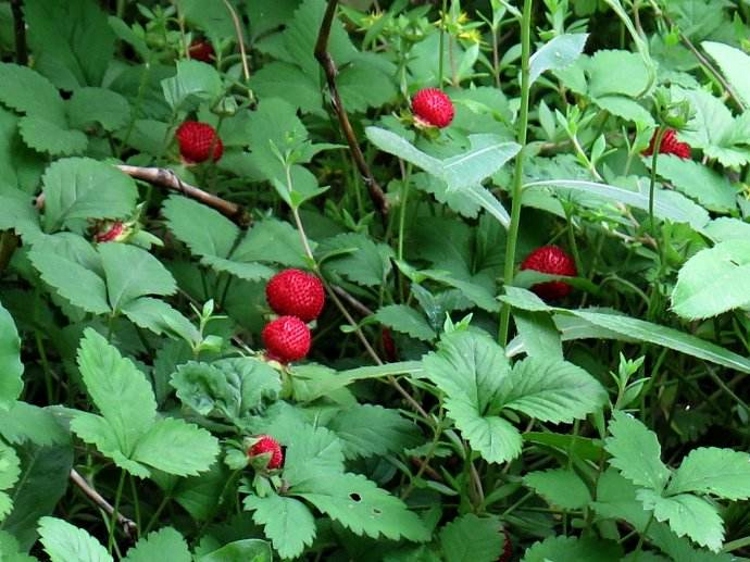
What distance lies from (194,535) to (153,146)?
500 millimetres

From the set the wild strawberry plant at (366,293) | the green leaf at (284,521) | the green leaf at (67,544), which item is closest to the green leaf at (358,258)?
the wild strawberry plant at (366,293)

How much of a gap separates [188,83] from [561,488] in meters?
0.60

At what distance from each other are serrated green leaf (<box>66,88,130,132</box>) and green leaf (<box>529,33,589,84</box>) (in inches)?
19.0

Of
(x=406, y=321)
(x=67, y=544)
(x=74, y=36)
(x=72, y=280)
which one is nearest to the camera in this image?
(x=67, y=544)

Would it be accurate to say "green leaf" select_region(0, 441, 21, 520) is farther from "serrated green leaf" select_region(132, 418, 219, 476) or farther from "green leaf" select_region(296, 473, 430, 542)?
"green leaf" select_region(296, 473, 430, 542)

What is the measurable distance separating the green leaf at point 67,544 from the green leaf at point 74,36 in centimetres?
73

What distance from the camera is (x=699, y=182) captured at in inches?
47.3

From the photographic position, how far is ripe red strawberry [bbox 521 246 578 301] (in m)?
1.19

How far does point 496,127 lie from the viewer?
133cm

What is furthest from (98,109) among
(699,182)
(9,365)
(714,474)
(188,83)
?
(714,474)

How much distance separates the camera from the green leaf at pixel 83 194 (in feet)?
3.64

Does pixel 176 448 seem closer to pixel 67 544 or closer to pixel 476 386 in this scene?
pixel 67 544

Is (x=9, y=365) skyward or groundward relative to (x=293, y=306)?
skyward

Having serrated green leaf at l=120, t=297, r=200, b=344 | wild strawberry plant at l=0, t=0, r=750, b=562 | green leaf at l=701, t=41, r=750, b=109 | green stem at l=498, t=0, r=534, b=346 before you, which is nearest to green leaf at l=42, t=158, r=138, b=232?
wild strawberry plant at l=0, t=0, r=750, b=562
